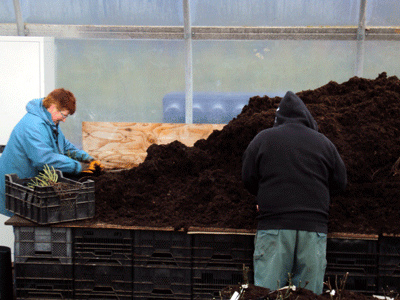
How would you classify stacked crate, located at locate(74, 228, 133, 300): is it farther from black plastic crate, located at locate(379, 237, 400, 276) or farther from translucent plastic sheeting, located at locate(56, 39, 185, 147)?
translucent plastic sheeting, located at locate(56, 39, 185, 147)

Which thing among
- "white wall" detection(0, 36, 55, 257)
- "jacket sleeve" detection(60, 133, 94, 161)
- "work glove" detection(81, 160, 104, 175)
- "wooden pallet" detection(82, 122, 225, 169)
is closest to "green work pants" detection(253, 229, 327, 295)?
"work glove" detection(81, 160, 104, 175)

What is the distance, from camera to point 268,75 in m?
5.30

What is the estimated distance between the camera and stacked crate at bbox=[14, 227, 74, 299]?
8.86ft

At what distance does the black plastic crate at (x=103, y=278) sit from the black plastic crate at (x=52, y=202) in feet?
1.09

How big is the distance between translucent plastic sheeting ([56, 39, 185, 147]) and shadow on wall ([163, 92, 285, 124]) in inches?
4.5

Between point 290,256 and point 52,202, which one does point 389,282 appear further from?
point 52,202

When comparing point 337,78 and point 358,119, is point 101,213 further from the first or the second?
point 337,78

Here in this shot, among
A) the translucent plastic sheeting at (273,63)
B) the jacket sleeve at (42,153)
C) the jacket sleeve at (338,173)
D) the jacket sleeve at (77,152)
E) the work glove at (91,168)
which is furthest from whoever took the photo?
the translucent plastic sheeting at (273,63)

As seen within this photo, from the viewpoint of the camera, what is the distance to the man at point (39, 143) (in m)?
3.21

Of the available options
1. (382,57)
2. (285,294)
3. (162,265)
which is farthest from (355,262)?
(382,57)

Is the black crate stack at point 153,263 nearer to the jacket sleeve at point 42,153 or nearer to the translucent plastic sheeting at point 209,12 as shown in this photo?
the jacket sleeve at point 42,153

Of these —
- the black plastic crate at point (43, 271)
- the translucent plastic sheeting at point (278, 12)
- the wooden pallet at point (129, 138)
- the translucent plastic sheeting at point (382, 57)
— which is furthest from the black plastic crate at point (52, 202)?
the translucent plastic sheeting at point (382, 57)

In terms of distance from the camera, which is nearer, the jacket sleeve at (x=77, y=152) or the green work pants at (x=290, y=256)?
the green work pants at (x=290, y=256)

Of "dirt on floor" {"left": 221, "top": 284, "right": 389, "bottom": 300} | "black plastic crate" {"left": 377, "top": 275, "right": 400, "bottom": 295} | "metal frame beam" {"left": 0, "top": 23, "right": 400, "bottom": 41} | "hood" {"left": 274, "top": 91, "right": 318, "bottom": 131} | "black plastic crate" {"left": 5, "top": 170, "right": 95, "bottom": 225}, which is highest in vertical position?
"metal frame beam" {"left": 0, "top": 23, "right": 400, "bottom": 41}
